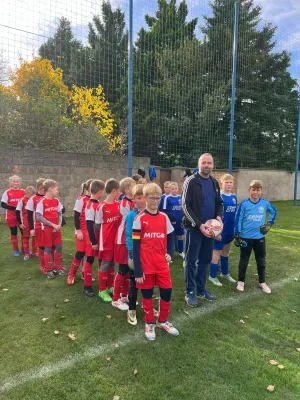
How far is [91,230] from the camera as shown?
4.21 metres

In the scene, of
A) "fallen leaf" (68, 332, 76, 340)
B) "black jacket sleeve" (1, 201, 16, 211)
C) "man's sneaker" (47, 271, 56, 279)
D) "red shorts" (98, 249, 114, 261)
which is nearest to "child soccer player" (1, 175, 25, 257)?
"black jacket sleeve" (1, 201, 16, 211)

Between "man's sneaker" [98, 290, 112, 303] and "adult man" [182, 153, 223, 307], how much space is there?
1079 mm

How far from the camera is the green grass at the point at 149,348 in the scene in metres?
2.60

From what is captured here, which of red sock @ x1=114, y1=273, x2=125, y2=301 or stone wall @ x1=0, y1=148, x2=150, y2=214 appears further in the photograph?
stone wall @ x1=0, y1=148, x2=150, y2=214

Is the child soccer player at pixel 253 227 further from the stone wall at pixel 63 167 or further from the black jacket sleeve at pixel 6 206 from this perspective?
the stone wall at pixel 63 167

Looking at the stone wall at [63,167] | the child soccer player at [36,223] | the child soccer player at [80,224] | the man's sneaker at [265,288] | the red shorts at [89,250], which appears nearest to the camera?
the red shorts at [89,250]

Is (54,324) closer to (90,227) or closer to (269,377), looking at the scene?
(90,227)

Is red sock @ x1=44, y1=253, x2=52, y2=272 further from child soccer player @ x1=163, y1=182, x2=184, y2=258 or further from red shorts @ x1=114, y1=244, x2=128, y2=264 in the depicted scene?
child soccer player @ x1=163, y1=182, x2=184, y2=258

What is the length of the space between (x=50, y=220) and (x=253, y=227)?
3.30m

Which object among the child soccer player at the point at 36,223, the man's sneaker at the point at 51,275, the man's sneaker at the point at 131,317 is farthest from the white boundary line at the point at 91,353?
the child soccer player at the point at 36,223

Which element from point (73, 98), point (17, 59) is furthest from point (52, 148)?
point (17, 59)

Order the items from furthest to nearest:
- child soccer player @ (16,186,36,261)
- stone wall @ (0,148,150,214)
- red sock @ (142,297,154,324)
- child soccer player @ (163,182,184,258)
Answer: stone wall @ (0,148,150,214) < child soccer player @ (163,182,184,258) < child soccer player @ (16,186,36,261) < red sock @ (142,297,154,324)

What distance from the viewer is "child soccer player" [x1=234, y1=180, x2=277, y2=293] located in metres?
4.71

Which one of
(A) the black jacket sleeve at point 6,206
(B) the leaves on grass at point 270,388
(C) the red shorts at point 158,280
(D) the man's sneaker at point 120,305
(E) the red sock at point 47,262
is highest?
(A) the black jacket sleeve at point 6,206
